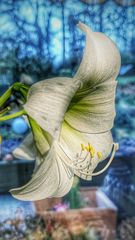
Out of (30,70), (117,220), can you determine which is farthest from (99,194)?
(30,70)

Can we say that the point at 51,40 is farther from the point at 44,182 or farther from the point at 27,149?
the point at 44,182

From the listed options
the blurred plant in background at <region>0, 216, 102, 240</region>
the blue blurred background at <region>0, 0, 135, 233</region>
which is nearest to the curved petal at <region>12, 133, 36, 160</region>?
the blue blurred background at <region>0, 0, 135, 233</region>

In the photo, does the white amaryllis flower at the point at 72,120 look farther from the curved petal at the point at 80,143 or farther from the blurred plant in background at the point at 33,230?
the blurred plant in background at the point at 33,230

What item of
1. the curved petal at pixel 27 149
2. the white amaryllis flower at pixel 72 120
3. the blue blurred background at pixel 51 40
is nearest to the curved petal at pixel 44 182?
the white amaryllis flower at pixel 72 120

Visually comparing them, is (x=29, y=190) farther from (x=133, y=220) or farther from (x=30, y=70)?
(x=133, y=220)

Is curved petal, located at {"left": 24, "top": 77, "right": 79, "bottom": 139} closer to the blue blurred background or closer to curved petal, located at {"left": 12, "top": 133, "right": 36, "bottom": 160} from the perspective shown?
curved petal, located at {"left": 12, "top": 133, "right": 36, "bottom": 160}

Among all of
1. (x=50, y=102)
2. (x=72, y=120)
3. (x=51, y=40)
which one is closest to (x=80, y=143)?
(x=72, y=120)
